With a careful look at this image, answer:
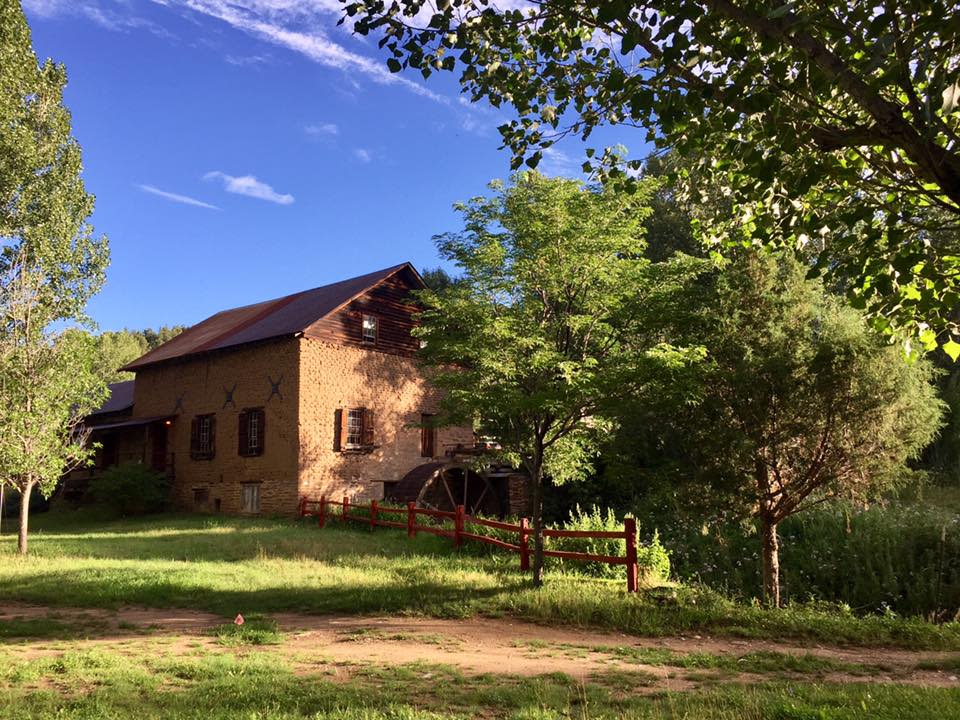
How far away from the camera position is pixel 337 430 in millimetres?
26094

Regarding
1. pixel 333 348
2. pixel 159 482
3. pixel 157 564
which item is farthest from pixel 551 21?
pixel 159 482

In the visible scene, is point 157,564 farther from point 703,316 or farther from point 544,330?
point 703,316

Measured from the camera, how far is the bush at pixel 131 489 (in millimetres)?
26552

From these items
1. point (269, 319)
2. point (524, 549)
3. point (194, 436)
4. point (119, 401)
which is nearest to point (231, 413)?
point (194, 436)

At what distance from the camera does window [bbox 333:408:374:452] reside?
26062mm

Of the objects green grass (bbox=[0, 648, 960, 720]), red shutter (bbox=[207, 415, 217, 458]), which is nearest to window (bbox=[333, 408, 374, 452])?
red shutter (bbox=[207, 415, 217, 458])

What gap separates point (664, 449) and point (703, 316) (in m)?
3.88

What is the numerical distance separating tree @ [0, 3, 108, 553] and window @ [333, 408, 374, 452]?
29.9 ft

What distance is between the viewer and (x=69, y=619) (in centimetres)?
990

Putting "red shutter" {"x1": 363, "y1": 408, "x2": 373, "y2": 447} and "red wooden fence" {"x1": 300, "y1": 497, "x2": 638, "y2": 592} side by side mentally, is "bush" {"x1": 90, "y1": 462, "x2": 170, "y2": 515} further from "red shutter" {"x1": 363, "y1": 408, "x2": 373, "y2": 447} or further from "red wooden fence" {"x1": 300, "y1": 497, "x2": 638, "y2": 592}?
"red shutter" {"x1": 363, "y1": 408, "x2": 373, "y2": 447}

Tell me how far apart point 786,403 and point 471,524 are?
7945 mm

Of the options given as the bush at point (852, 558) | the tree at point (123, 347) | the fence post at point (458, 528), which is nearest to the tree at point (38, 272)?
the fence post at point (458, 528)

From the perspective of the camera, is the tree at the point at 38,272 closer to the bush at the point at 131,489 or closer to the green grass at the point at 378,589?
the green grass at the point at 378,589

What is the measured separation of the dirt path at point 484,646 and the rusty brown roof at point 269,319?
16068mm
